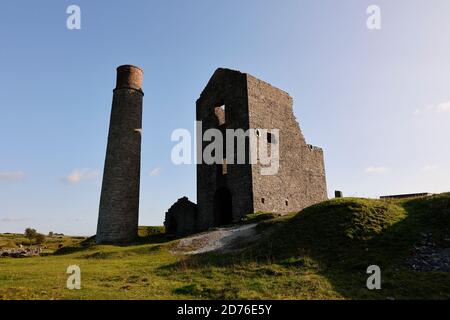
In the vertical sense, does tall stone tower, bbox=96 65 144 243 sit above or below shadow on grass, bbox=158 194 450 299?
above

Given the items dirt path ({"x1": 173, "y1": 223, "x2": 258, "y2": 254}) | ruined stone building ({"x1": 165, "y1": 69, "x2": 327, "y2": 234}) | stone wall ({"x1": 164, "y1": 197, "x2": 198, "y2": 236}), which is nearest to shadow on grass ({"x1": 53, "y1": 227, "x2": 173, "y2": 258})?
dirt path ({"x1": 173, "y1": 223, "x2": 258, "y2": 254})

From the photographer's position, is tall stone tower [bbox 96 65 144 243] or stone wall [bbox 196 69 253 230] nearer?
stone wall [bbox 196 69 253 230]

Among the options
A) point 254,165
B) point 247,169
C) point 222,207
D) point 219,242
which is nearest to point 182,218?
point 222,207

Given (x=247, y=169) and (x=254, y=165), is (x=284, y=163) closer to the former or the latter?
(x=254, y=165)

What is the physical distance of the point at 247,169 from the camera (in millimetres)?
28656

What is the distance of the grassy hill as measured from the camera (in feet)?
33.1

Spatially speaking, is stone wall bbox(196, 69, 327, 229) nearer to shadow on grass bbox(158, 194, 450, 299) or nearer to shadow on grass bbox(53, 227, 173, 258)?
shadow on grass bbox(53, 227, 173, 258)

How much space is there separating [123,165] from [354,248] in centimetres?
2294

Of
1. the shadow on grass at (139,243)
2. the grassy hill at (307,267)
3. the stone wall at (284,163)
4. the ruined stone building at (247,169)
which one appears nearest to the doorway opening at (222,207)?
the ruined stone building at (247,169)

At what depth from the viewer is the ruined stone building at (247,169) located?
95.6 feet

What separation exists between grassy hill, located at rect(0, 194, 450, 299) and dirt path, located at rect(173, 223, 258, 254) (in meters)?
1.14

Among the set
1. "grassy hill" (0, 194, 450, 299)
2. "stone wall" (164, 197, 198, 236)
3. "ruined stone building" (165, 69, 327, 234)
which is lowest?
"grassy hill" (0, 194, 450, 299)

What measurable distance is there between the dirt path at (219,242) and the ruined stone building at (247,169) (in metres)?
5.78
